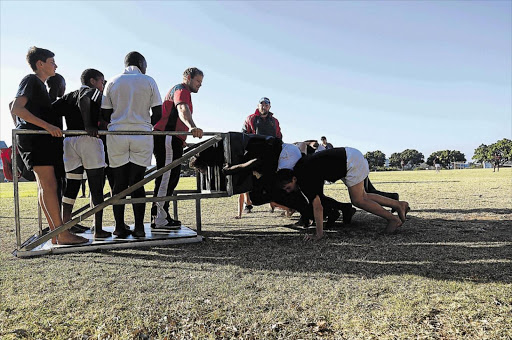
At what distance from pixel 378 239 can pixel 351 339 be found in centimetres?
283

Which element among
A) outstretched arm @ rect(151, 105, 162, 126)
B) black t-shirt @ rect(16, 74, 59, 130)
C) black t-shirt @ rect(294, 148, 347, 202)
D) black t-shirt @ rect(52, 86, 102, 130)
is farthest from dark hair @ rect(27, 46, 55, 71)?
black t-shirt @ rect(294, 148, 347, 202)

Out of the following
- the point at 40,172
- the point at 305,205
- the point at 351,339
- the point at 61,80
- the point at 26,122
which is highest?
the point at 61,80

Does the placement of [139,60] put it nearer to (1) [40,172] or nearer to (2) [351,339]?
(1) [40,172]

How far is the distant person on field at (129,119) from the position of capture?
432 centimetres

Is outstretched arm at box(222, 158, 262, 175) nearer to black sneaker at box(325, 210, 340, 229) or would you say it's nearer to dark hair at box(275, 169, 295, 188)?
dark hair at box(275, 169, 295, 188)

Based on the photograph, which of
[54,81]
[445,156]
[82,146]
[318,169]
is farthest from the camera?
[445,156]

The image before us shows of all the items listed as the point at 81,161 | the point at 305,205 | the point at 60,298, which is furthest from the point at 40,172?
the point at 305,205

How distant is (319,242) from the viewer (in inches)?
179

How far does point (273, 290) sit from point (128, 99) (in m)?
2.81

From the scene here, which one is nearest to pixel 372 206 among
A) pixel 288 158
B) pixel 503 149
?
pixel 288 158

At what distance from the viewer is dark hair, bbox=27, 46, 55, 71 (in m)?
4.29

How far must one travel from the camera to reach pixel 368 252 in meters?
3.96

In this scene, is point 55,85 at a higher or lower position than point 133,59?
lower

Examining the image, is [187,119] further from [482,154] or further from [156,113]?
[482,154]
